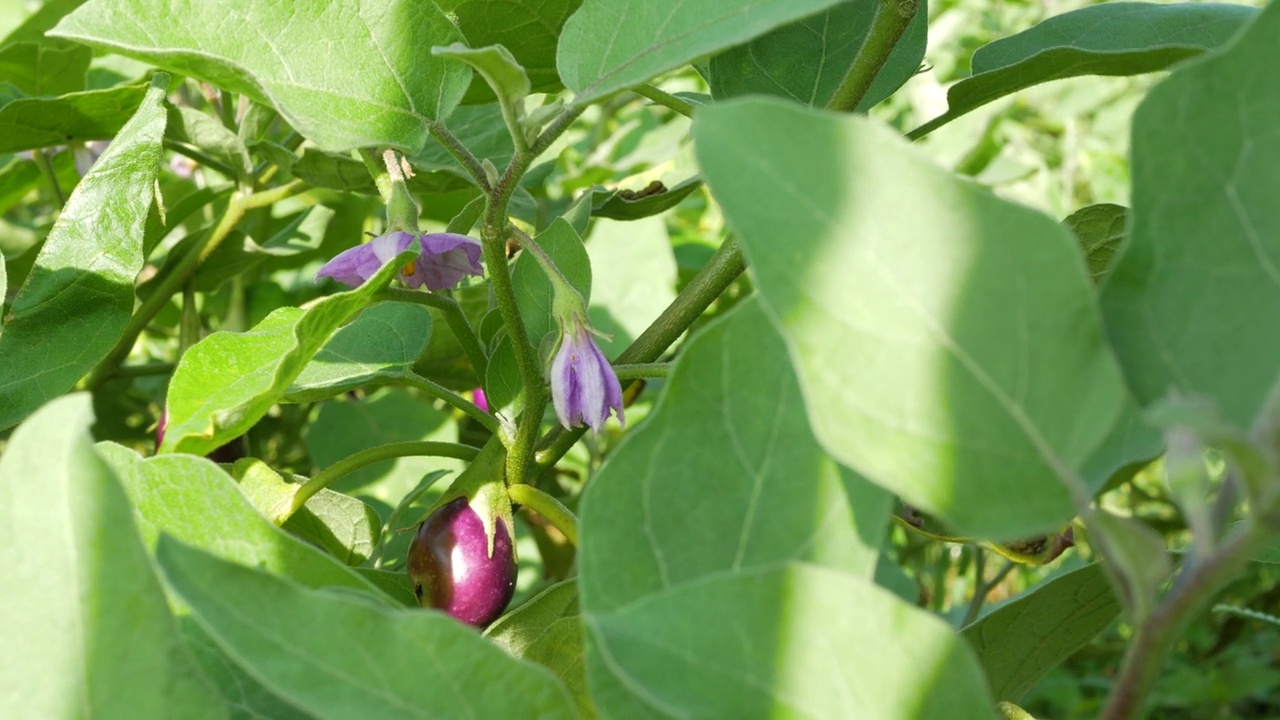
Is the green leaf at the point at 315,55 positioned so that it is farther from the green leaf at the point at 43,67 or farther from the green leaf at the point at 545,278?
the green leaf at the point at 43,67

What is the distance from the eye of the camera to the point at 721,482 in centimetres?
36

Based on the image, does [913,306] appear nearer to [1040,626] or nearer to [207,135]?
[1040,626]

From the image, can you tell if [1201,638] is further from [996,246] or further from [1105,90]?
[996,246]

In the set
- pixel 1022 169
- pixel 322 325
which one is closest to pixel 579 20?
pixel 322 325

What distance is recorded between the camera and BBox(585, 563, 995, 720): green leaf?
0.31 m

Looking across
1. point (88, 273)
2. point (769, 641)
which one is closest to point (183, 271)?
point (88, 273)

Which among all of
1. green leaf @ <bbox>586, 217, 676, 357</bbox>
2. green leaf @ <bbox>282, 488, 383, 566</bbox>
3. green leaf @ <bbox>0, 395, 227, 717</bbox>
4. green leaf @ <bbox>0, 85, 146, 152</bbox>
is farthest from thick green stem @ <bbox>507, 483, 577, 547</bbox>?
green leaf @ <bbox>586, 217, 676, 357</bbox>

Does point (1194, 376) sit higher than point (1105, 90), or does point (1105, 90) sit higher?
point (1194, 376)

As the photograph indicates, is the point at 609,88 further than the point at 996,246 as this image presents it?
Yes

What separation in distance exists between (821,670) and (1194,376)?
128mm

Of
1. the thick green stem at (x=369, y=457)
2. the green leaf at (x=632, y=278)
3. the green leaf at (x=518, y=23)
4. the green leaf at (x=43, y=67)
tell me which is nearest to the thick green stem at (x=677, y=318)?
the thick green stem at (x=369, y=457)

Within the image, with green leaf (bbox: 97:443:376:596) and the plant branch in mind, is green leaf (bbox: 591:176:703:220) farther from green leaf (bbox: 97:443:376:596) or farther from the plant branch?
green leaf (bbox: 97:443:376:596)

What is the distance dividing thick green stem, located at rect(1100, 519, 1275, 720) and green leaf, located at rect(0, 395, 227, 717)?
0.25 meters

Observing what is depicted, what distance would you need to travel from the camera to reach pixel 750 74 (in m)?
0.65
